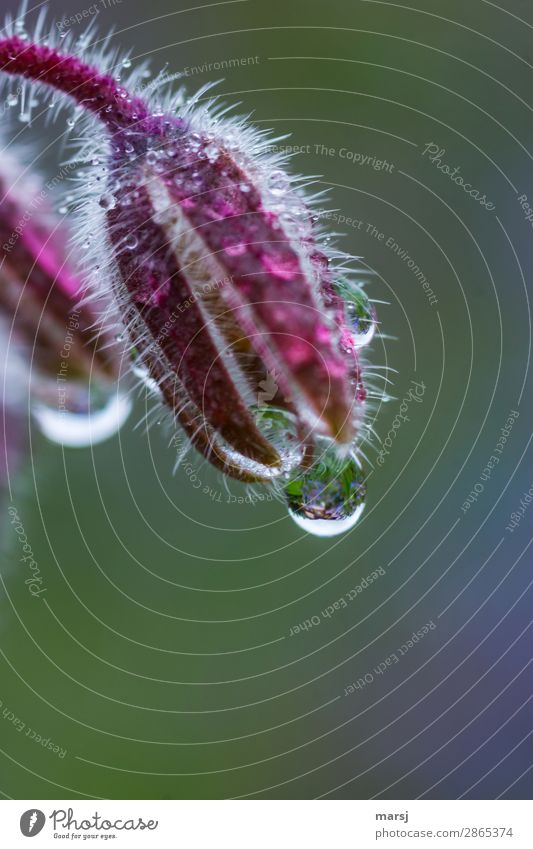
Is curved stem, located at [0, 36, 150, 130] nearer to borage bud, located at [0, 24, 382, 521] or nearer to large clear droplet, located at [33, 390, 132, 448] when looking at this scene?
borage bud, located at [0, 24, 382, 521]

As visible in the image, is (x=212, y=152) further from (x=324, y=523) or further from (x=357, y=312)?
(x=324, y=523)

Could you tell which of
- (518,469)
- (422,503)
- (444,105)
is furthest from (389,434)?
(444,105)

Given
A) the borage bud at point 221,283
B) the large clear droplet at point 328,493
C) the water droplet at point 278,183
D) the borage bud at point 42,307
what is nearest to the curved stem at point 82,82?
the borage bud at point 221,283

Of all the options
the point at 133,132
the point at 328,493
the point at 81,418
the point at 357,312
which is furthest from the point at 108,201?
the point at 81,418

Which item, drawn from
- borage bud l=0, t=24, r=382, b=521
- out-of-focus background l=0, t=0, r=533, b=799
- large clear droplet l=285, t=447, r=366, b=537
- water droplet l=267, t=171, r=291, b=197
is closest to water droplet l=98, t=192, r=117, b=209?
borage bud l=0, t=24, r=382, b=521
